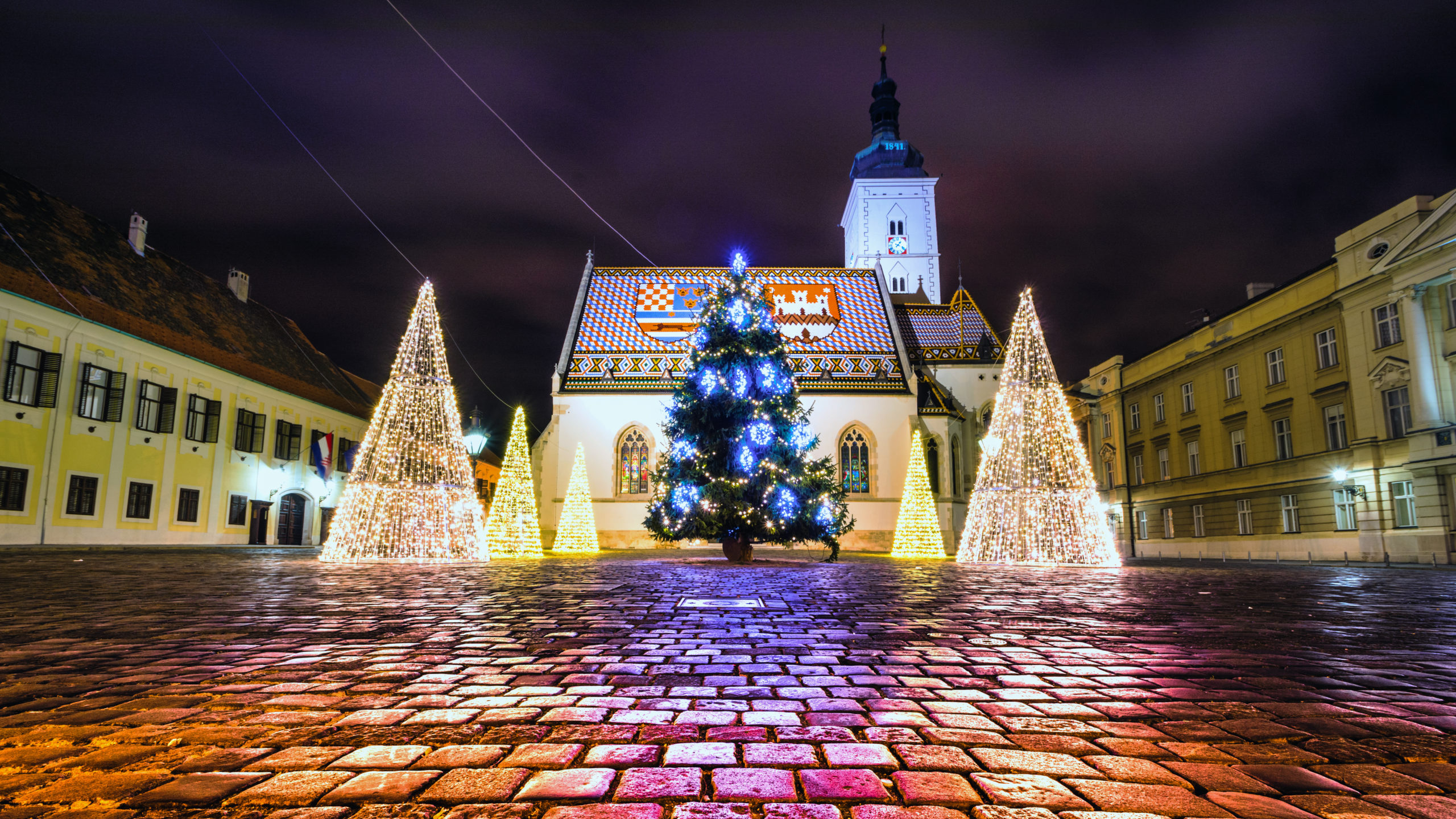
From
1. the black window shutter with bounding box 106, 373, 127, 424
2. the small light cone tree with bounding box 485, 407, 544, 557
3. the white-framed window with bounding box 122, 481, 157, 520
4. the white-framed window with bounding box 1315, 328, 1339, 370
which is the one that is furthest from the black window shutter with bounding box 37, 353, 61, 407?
the white-framed window with bounding box 1315, 328, 1339, 370

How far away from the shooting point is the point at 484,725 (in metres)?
2.77

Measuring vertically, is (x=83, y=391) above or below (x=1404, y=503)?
above

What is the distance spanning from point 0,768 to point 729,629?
3.88 m

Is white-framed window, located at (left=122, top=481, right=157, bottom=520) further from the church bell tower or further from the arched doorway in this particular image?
the church bell tower

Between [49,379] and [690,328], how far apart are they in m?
21.7

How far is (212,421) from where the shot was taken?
26.6 m

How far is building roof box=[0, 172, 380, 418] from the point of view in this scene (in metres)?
21.5

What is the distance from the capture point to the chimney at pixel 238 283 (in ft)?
110

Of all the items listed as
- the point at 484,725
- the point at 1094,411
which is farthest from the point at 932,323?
the point at 484,725

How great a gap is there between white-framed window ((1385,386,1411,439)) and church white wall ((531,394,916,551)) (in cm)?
A: 1529

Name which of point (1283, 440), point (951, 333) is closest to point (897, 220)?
point (951, 333)

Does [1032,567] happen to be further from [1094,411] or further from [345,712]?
[1094,411]

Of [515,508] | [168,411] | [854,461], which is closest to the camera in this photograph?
[515,508]

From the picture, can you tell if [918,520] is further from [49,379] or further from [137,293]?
[137,293]
